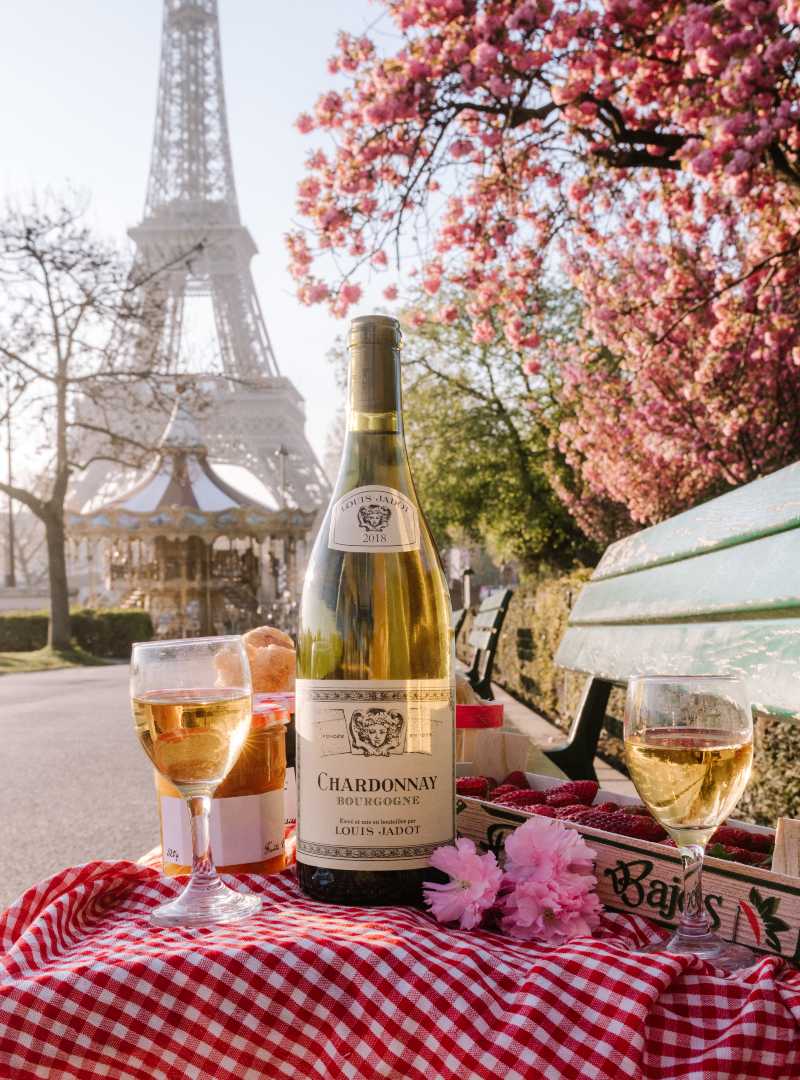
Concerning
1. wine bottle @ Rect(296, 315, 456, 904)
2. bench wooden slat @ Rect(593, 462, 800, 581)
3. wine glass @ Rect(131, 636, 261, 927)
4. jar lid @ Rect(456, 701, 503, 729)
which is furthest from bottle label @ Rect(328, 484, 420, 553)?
bench wooden slat @ Rect(593, 462, 800, 581)

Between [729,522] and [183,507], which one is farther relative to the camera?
[183,507]

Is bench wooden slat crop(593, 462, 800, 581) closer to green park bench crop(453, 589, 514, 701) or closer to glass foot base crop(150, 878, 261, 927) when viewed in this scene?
glass foot base crop(150, 878, 261, 927)

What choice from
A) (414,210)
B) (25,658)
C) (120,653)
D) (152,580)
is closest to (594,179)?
(414,210)

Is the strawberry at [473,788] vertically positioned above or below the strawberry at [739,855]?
above

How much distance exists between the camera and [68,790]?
616 cm

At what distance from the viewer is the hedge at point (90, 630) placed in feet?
79.3

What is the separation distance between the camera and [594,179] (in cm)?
694

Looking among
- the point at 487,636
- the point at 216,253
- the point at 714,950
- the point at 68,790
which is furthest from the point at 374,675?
the point at 216,253

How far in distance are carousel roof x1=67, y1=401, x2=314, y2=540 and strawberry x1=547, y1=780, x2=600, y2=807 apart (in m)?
25.0

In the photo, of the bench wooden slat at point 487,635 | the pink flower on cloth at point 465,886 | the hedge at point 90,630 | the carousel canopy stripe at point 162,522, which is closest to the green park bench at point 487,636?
the bench wooden slat at point 487,635

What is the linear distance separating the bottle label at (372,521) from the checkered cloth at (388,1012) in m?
0.50

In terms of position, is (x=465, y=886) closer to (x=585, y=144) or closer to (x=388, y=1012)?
(x=388, y=1012)

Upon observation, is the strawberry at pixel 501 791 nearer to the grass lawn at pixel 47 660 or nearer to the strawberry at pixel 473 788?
the strawberry at pixel 473 788

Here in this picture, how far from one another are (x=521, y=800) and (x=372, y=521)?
41 centimetres
